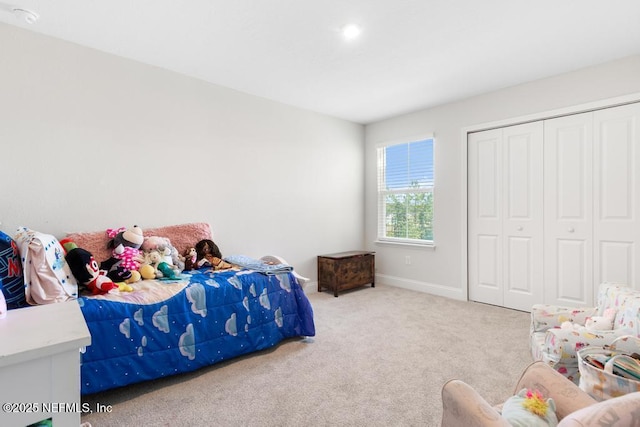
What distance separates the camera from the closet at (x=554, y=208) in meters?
2.86

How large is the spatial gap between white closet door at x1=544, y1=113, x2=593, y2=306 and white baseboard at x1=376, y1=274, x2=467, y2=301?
919 mm

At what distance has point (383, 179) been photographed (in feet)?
15.8

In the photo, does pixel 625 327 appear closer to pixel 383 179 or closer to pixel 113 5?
pixel 383 179

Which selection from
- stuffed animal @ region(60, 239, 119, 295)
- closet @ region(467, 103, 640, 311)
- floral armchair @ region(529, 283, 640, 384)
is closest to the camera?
floral armchair @ region(529, 283, 640, 384)

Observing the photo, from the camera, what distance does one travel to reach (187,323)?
7.04 feet

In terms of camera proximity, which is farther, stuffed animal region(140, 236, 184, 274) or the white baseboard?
the white baseboard

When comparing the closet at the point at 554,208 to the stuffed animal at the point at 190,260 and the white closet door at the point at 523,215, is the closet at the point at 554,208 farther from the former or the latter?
the stuffed animal at the point at 190,260

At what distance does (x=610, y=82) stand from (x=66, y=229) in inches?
192

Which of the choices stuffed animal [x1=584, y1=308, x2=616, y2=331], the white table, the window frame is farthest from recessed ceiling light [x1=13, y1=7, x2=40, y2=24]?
stuffed animal [x1=584, y1=308, x2=616, y2=331]

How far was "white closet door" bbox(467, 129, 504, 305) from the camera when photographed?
3654 millimetres

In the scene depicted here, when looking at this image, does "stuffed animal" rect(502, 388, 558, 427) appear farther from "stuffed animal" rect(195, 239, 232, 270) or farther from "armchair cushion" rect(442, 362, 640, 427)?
"stuffed animal" rect(195, 239, 232, 270)

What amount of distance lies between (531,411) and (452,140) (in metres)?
3.52

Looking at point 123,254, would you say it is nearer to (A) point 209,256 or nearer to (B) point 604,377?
(A) point 209,256

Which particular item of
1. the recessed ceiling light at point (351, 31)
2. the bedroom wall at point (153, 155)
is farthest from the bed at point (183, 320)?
the recessed ceiling light at point (351, 31)
